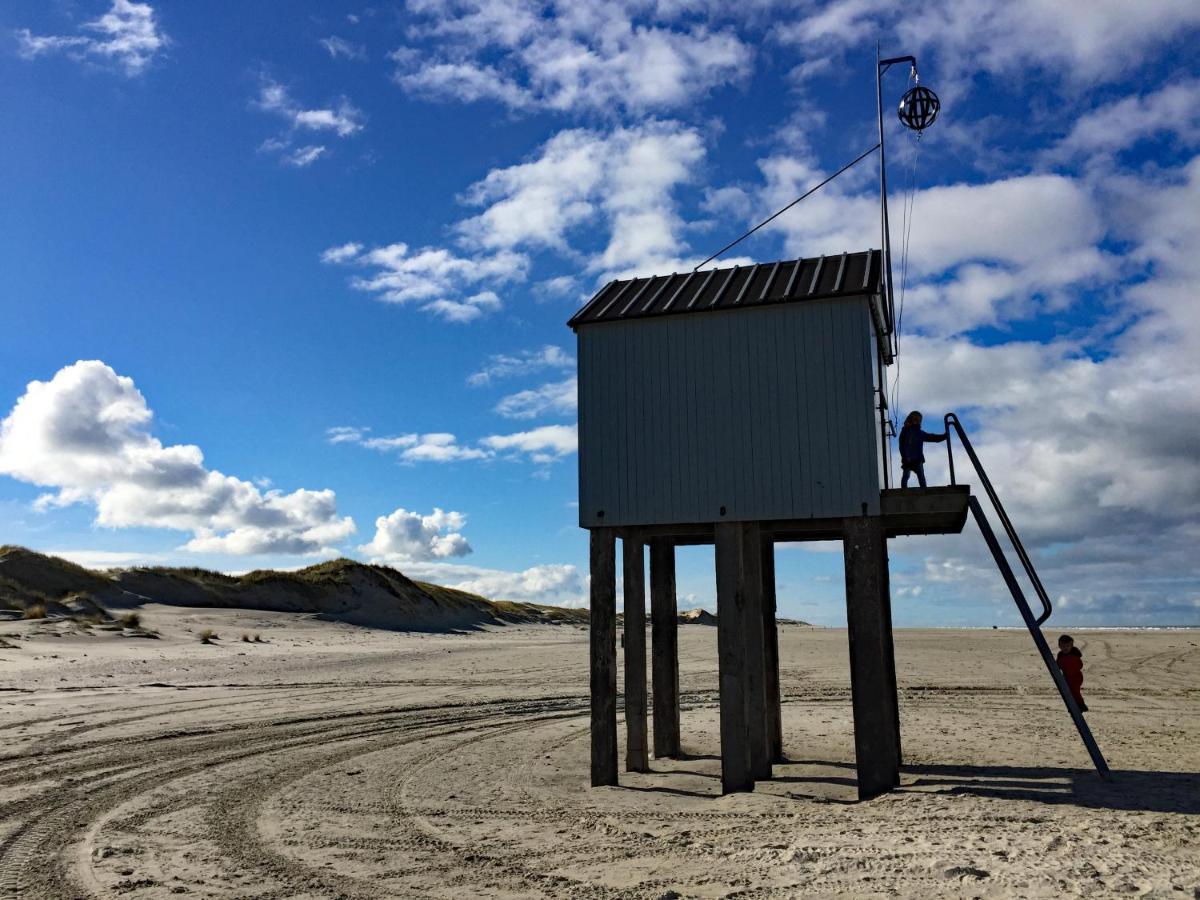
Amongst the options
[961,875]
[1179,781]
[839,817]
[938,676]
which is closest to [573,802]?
[839,817]

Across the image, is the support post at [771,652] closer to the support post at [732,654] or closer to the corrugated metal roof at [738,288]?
the support post at [732,654]

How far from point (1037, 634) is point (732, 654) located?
3926 millimetres

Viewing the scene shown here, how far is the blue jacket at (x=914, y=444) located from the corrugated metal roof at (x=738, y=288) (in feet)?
6.80

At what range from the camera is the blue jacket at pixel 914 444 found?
1314 cm

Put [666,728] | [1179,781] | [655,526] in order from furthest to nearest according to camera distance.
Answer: [666,728] → [655,526] → [1179,781]

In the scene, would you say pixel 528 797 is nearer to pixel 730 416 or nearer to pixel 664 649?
pixel 664 649

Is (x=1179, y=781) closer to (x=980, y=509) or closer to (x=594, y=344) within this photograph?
(x=980, y=509)

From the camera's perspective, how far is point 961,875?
7.55 m

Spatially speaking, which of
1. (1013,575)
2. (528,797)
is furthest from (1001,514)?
(528,797)

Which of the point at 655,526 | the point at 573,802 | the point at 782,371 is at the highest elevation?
the point at 782,371

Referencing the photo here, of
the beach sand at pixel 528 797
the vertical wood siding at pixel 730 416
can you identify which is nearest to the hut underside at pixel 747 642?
the vertical wood siding at pixel 730 416

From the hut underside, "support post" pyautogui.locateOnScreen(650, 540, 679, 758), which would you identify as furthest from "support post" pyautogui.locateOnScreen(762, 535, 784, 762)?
→ "support post" pyautogui.locateOnScreen(650, 540, 679, 758)

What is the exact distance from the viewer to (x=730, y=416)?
43.1 ft

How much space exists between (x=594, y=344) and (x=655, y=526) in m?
2.79
